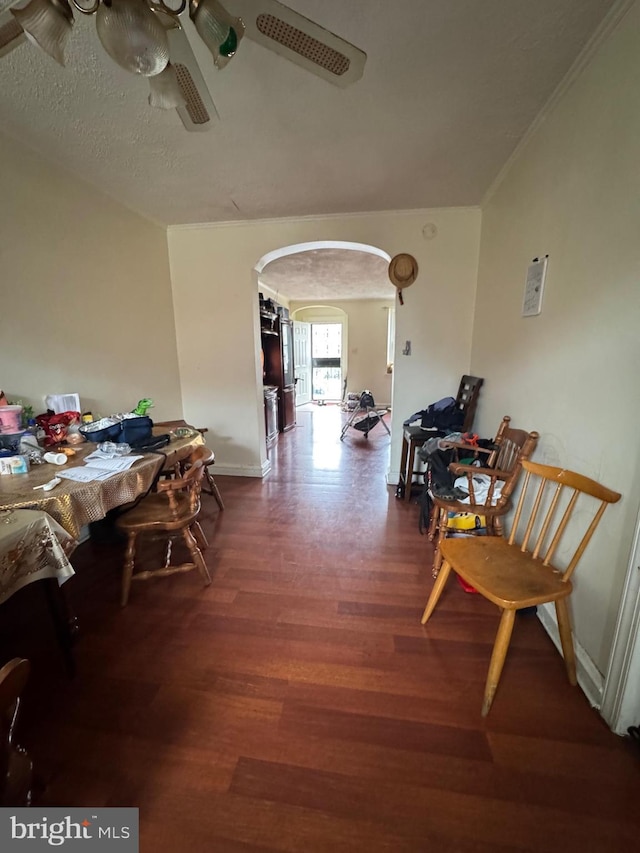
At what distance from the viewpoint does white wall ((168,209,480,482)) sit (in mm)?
2826

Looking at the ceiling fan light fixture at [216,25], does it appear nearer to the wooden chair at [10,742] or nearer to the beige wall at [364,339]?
the wooden chair at [10,742]

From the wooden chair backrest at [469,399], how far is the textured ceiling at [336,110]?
1417mm

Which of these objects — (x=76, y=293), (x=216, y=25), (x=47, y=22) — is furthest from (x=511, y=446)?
(x=76, y=293)

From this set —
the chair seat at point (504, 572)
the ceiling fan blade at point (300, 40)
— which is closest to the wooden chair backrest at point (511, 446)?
the chair seat at point (504, 572)

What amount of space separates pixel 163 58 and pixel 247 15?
11.4 inches

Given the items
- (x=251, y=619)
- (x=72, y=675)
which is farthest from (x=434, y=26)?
(x=72, y=675)

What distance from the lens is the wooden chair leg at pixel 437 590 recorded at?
149cm

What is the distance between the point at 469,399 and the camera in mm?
2594

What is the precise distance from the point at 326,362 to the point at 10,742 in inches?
322

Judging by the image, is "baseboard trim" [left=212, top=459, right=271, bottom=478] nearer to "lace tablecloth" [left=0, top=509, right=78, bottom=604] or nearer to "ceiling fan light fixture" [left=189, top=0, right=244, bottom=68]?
"lace tablecloth" [left=0, top=509, right=78, bottom=604]

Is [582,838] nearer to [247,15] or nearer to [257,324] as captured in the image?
[247,15]

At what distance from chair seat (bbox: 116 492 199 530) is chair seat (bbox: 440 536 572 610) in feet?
4.37

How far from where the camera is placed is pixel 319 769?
1.05 metres

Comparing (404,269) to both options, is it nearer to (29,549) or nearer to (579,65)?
(579,65)
